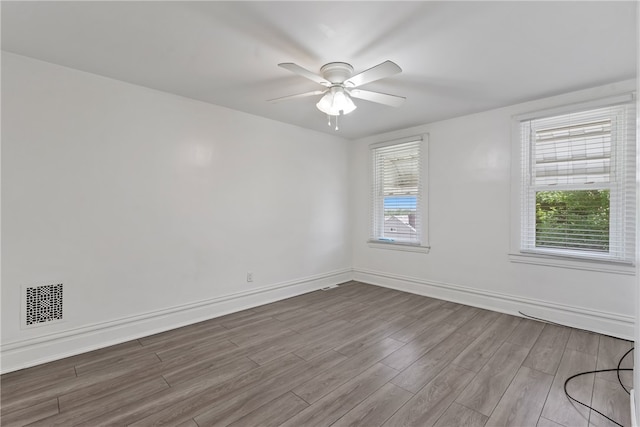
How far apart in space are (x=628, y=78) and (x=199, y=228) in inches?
175

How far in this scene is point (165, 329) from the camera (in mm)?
2938

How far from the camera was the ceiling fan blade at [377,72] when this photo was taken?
75.2 inches

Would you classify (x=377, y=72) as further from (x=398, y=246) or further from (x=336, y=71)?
(x=398, y=246)

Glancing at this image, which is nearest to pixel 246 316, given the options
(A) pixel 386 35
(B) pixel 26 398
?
(B) pixel 26 398

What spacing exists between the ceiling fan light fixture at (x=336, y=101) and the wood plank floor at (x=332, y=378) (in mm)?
2101

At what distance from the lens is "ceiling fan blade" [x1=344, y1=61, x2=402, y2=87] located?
6.27 feet

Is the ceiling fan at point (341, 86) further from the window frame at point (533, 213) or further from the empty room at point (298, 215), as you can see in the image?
the window frame at point (533, 213)

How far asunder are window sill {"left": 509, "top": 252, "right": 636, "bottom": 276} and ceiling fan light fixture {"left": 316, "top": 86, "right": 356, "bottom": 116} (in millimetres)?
2600

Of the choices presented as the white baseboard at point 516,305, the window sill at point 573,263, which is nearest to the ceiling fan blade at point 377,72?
the window sill at point 573,263

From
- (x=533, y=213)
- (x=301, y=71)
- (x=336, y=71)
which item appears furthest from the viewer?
(x=533, y=213)

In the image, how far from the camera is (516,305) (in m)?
3.32

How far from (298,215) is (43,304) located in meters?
2.77

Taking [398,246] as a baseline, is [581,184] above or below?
above

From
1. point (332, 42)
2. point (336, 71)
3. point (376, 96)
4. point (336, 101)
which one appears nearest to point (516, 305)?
point (376, 96)
